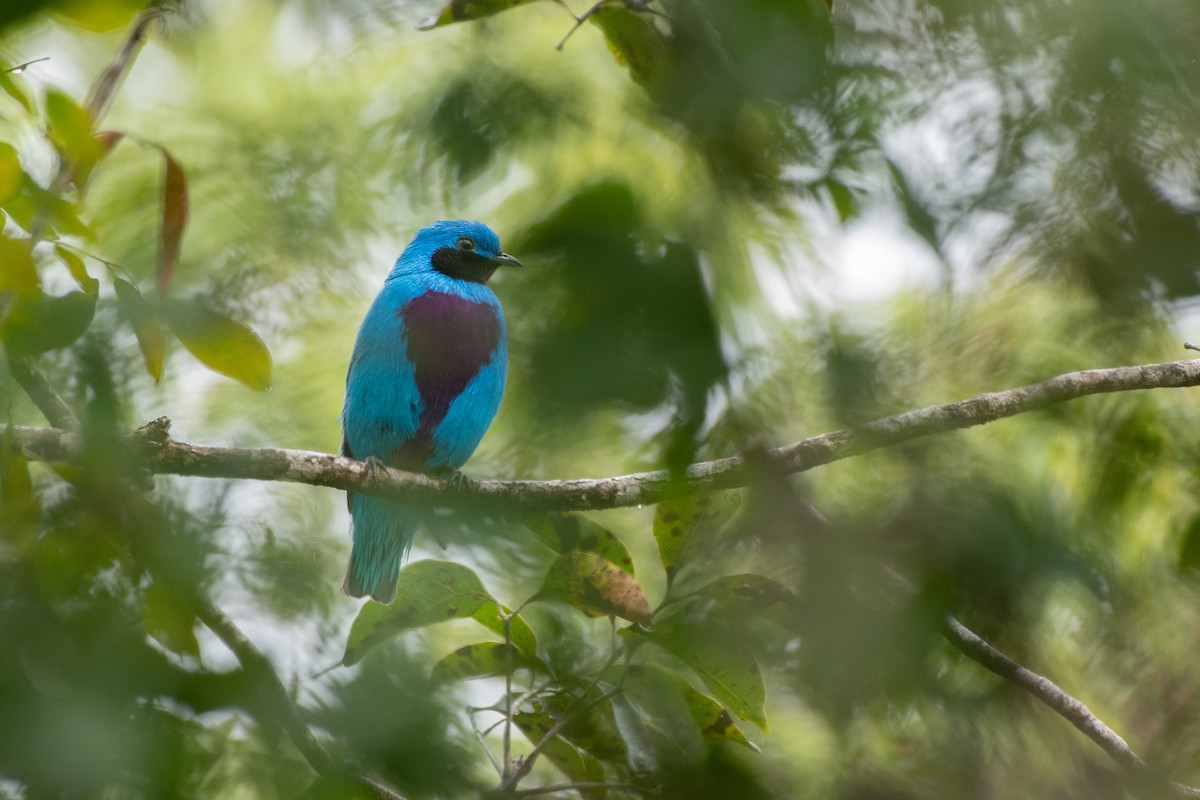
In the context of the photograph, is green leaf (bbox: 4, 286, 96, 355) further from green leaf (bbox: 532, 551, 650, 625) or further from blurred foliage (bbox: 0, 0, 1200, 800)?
green leaf (bbox: 532, 551, 650, 625)

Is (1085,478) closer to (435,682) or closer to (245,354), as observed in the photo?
(435,682)

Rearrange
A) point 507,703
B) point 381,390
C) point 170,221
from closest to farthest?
point 170,221
point 507,703
point 381,390

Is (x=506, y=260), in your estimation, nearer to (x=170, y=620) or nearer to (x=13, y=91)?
(x=13, y=91)

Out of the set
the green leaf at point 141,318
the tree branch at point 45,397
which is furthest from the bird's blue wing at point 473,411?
the green leaf at point 141,318

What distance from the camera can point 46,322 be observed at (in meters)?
1.44

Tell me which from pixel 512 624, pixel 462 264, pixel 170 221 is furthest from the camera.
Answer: pixel 462 264

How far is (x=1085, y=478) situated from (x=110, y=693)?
63.1 inches

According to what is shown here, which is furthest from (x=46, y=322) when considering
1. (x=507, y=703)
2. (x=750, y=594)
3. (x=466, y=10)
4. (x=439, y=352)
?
(x=439, y=352)

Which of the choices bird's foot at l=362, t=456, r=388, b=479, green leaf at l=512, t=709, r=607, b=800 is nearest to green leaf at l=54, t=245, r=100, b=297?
green leaf at l=512, t=709, r=607, b=800

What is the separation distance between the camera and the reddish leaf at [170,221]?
74.9 inches

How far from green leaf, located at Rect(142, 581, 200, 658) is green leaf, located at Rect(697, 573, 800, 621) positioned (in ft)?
2.53

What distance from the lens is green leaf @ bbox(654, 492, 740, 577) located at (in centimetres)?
217

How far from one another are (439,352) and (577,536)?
8.23ft

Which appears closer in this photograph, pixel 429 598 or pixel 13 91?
Answer: pixel 13 91
